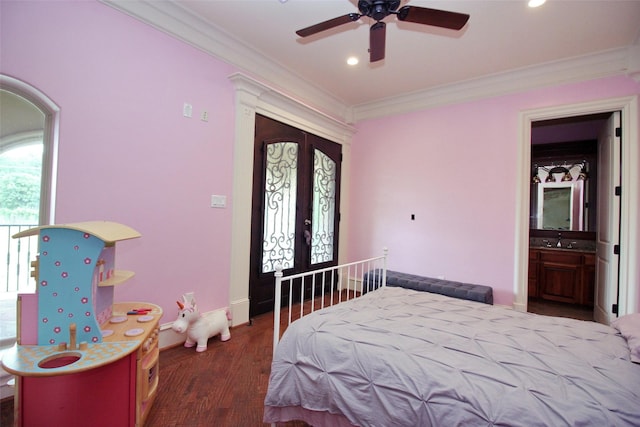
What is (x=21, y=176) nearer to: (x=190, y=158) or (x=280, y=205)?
(x=190, y=158)

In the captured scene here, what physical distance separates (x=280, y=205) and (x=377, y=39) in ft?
6.77

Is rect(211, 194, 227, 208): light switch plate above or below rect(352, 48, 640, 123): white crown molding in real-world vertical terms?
below

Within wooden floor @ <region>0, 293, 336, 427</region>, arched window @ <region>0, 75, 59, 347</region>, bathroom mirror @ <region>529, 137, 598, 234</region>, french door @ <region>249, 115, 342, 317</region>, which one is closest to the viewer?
wooden floor @ <region>0, 293, 336, 427</region>

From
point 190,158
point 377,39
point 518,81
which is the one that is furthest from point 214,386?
point 518,81

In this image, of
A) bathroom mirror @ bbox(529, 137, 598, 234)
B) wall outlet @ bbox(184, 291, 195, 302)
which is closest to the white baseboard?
wall outlet @ bbox(184, 291, 195, 302)

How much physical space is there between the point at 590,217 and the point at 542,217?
555mm

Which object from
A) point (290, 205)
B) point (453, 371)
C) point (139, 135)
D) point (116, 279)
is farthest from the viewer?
point (290, 205)

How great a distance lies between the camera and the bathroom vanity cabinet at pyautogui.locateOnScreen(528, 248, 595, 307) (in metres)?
3.96

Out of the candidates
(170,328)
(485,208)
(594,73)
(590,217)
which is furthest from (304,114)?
(590,217)

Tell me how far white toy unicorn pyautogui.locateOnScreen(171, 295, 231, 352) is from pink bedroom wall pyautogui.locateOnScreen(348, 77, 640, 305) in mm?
2456

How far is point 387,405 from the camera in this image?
4.02ft

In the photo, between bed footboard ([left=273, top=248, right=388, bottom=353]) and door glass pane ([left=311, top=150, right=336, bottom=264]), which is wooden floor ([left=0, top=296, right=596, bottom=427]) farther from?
door glass pane ([left=311, top=150, right=336, bottom=264])

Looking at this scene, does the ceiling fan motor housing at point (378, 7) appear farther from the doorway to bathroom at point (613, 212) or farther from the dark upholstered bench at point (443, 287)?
the doorway to bathroom at point (613, 212)

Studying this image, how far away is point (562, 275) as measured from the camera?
4.14m
